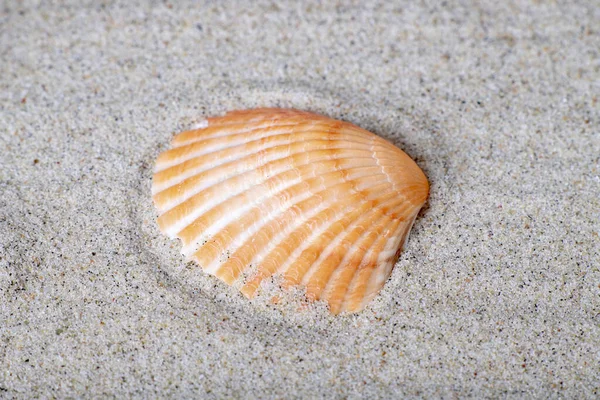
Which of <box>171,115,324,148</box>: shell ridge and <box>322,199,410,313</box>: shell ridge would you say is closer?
<box>322,199,410,313</box>: shell ridge

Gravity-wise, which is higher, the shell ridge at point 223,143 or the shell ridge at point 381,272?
the shell ridge at point 223,143

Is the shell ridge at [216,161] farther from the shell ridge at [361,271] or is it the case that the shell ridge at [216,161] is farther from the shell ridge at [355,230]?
the shell ridge at [361,271]

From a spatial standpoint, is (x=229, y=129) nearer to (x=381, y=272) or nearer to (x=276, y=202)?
(x=276, y=202)

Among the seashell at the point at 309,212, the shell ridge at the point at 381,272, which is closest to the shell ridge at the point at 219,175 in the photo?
the seashell at the point at 309,212

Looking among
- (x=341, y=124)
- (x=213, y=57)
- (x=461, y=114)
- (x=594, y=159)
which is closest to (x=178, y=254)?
(x=341, y=124)

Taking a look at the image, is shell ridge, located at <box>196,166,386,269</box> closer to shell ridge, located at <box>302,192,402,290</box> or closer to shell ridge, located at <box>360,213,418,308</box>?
shell ridge, located at <box>302,192,402,290</box>

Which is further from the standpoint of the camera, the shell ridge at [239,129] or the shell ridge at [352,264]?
the shell ridge at [239,129]

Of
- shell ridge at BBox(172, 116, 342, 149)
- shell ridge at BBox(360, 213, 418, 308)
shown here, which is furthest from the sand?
shell ridge at BBox(172, 116, 342, 149)

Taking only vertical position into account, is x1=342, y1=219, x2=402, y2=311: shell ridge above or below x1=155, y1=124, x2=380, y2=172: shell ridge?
below
